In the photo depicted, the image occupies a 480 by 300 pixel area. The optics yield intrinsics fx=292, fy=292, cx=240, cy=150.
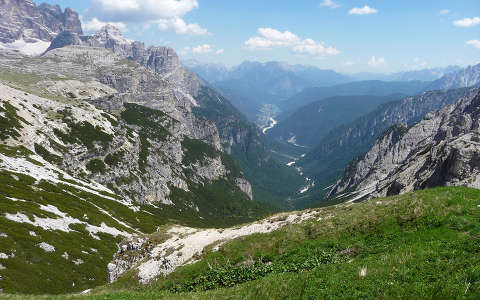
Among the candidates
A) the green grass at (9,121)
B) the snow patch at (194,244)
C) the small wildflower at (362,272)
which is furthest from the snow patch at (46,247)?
the green grass at (9,121)

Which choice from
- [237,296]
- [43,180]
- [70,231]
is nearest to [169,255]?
[237,296]

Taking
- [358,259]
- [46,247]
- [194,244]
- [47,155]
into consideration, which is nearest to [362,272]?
[358,259]

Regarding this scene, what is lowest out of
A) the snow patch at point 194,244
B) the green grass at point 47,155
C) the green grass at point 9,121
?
the green grass at point 47,155

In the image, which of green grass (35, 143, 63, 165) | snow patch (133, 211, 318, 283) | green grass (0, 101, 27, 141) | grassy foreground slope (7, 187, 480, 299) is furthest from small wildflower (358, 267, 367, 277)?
green grass (35, 143, 63, 165)

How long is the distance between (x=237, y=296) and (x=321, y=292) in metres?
5.13

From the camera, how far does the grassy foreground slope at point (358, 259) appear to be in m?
15.0

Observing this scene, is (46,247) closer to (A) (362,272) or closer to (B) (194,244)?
(B) (194,244)

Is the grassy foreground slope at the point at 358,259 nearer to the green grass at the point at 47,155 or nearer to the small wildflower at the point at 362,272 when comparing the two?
the small wildflower at the point at 362,272

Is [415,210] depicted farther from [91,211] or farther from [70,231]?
[91,211]

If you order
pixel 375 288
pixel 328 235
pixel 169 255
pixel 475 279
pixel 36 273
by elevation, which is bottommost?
pixel 36 273

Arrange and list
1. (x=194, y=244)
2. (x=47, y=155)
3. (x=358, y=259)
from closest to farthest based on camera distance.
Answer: (x=358, y=259) < (x=194, y=244) < (x=47, y=155)

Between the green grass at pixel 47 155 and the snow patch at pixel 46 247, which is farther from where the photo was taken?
the green grass at pixel 47 155

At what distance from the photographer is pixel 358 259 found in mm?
21266

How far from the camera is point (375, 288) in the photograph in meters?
15.1
